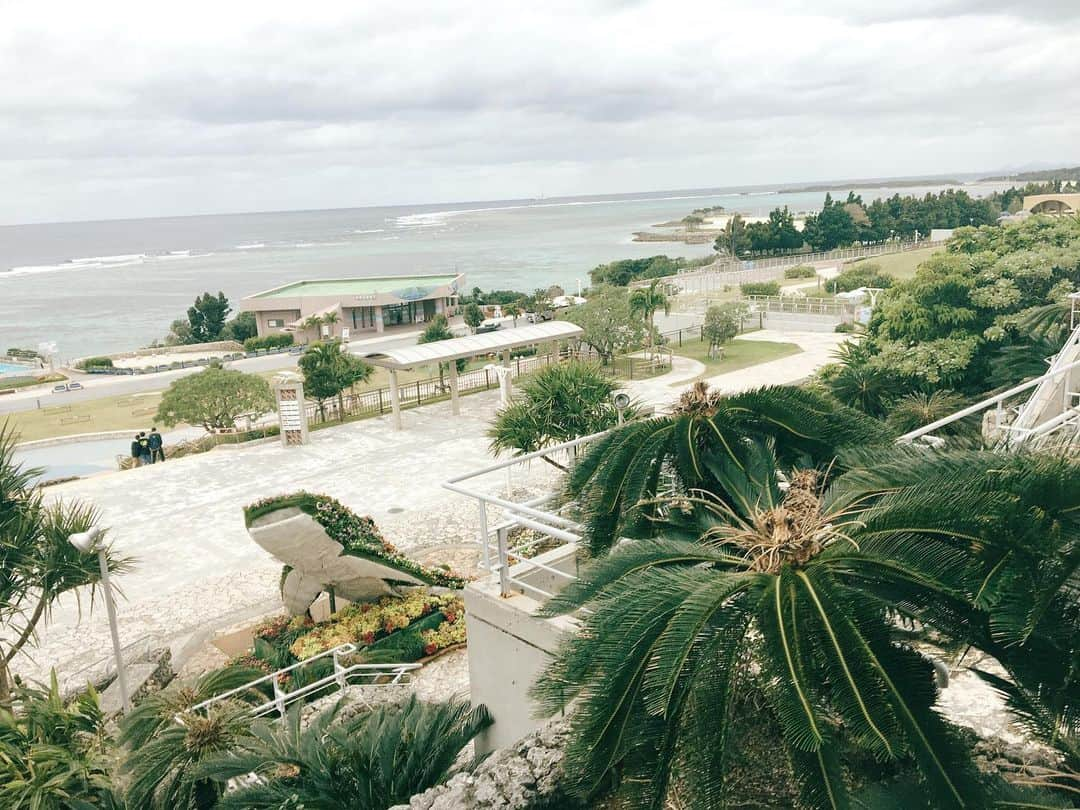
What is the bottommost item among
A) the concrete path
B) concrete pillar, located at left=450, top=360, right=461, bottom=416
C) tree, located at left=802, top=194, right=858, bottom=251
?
the concrete path

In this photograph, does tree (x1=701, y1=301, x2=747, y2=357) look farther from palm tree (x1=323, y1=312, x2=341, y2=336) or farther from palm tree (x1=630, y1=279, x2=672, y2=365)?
palm tree (x1=323, y1=312, x2=341, y2=336)

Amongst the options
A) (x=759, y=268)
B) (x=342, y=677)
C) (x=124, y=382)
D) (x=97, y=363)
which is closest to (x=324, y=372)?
(x=342, y=677)

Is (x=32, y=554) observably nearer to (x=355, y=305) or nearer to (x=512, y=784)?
(x=512, y=784)

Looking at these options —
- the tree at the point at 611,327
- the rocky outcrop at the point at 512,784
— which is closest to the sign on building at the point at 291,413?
the tree at the point at 611,327

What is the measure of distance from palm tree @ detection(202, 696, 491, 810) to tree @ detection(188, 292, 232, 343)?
59.1m

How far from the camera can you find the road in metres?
37.3

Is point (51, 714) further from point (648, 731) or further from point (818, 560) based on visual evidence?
point (818, 560)

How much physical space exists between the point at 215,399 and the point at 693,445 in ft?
72.9

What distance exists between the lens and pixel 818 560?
4.08 m

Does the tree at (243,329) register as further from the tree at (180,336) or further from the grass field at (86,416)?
the grass field at (86,416)

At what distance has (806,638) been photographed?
3.78m

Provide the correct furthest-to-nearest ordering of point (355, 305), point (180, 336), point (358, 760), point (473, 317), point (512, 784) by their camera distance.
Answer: point (180, 336) → point (355, 305) → point (473, 317) → point (358, 760) → point (512, 784)

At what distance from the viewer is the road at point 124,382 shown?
37281 millimetres

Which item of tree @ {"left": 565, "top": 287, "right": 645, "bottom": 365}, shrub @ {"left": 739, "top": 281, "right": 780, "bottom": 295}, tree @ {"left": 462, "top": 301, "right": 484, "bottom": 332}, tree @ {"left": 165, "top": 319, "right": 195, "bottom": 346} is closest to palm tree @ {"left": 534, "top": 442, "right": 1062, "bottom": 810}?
tree @ {"left": 565, "top": 287, "right": 645, "bottom": 365}
